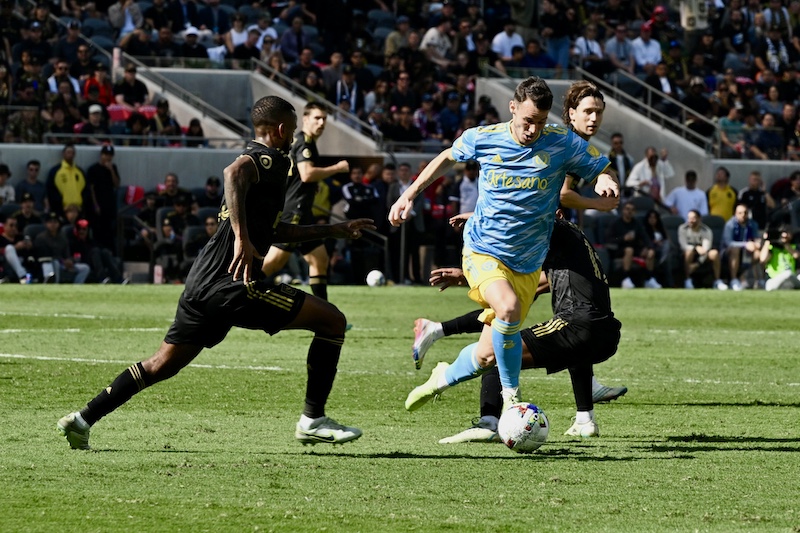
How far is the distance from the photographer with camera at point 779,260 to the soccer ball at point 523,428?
18.8 metres

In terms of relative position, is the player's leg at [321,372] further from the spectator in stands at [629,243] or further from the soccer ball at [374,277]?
the spectator in stands at [629,243]

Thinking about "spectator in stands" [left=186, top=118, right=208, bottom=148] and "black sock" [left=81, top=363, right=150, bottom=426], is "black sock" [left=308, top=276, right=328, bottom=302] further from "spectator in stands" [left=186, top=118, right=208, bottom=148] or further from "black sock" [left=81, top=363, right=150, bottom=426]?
"spectator in stands" [left=186, top=118, right=208, bottom=148]

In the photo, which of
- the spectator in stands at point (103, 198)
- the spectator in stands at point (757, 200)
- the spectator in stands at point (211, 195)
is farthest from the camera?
the spectator in stands at point (757, 200)

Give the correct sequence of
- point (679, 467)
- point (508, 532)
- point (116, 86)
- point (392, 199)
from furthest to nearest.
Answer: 1. point (116, 86)
2. point (392, 199)
3. point (679, 467)
4. point (508, 532)

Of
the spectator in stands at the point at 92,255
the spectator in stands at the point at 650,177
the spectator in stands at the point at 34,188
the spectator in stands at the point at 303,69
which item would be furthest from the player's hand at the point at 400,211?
the spectator in stands at the point at 303,69

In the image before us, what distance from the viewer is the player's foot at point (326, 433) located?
26.3ft

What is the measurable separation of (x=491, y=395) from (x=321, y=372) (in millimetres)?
1211

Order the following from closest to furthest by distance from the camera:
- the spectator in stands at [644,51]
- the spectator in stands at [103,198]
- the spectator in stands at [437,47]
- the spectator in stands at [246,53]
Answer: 1. the spectator in stands at [103,198]
2. the spectator in stands at [246,53]
3. the spectator in stands at [437,47]
4. the spectator in stands at [644,51]

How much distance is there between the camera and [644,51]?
112 ft

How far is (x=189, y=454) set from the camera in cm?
771

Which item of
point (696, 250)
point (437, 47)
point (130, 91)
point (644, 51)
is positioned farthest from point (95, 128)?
point (644, 51)

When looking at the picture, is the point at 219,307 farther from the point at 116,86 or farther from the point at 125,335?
the point at 116,86

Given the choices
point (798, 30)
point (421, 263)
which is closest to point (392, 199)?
point (421, 263)

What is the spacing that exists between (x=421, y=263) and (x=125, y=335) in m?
11.6
